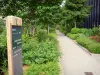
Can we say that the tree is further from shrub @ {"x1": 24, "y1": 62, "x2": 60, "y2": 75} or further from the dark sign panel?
the dark sign panel

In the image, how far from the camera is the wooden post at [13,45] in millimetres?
4477

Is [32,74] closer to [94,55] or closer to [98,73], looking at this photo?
[98,73]

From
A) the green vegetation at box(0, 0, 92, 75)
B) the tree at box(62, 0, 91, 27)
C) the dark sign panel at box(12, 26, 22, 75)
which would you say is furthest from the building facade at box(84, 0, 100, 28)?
the dark sign panel at box(12, 26, 22, 75)

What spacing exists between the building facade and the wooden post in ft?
105

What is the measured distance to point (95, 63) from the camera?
12336 mm

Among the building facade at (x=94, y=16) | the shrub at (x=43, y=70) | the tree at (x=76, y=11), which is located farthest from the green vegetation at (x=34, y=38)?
the tree at (x=76, y=11)

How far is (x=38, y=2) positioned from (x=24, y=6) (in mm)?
890

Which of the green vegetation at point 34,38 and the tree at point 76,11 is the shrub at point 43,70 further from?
the tree at point 76,11

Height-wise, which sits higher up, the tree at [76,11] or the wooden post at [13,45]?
Answer: the tree at [76,11]

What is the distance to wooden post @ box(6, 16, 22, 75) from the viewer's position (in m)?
4.48

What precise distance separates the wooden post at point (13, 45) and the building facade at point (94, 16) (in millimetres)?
31865

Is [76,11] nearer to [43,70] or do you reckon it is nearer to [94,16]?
[94,16]

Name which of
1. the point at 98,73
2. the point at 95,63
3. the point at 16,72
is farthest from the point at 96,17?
the point at 16,72

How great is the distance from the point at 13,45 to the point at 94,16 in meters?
36.4
